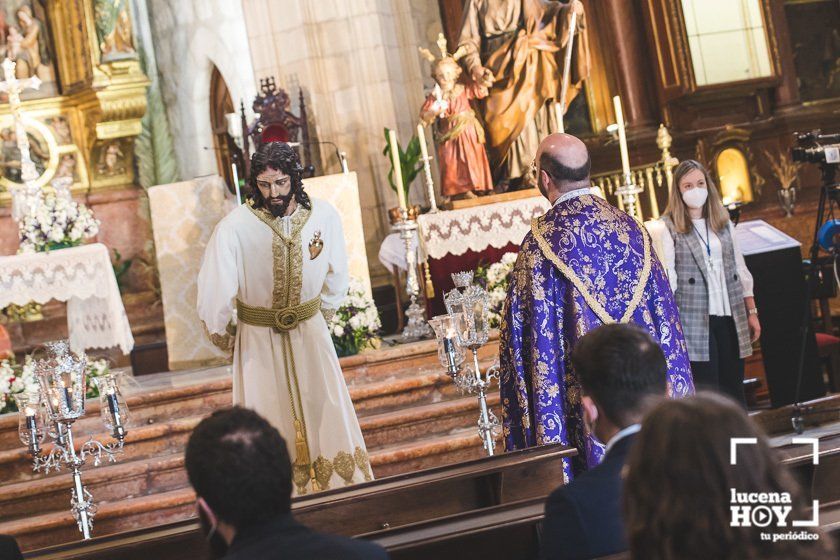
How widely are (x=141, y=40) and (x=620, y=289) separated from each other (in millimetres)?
9713

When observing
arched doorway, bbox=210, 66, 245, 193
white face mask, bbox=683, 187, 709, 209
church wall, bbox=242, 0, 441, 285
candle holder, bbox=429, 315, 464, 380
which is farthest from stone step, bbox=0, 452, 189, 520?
arched doorway, bbox=210, 66, 245, 193

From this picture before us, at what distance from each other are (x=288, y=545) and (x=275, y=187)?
324 cm

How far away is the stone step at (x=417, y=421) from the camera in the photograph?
7.21 metres

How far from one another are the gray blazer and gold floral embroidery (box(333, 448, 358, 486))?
1918 millimetres

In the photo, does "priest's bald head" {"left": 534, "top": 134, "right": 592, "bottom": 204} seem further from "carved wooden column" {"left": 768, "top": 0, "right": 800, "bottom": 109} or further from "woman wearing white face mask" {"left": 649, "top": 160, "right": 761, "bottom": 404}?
"carved wooden column" {"left": 768, "top": 0, "right": 800, "bottom": 109}

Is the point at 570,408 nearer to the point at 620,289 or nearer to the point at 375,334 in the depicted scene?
the point at 620,289

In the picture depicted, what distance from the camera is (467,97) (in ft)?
32.0

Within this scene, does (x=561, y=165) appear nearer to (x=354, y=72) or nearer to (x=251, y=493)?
(x=251, y=493)

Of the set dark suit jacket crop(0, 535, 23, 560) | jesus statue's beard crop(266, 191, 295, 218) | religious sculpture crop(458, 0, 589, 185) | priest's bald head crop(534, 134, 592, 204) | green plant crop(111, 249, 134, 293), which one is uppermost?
religious sculpture crop(458, 0, 589, 185)

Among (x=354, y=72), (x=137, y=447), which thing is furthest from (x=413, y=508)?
(x=354, y=72)

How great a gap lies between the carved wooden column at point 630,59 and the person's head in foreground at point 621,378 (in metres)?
9.63

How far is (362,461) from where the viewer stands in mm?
5516

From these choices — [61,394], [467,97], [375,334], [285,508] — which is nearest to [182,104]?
[467,97]

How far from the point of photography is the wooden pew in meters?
3.02
